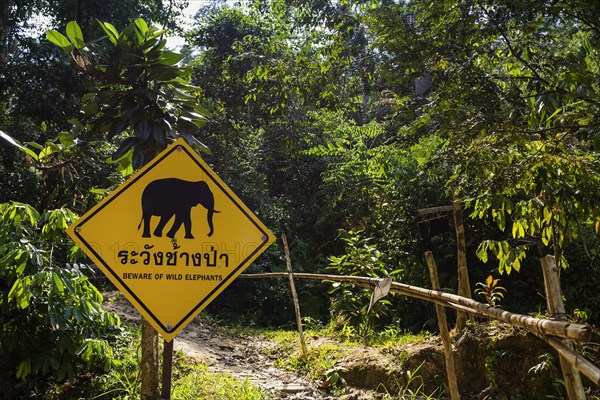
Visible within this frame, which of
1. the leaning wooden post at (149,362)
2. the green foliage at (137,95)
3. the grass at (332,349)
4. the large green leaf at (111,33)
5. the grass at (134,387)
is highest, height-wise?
the large green leaf at (111,33)

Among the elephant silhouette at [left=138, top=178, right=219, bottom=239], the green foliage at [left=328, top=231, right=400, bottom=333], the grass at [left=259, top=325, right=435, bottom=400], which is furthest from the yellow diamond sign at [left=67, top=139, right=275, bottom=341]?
the green foliage at [left=328, top=231, right=400, bottom=333]

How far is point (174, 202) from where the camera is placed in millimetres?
2963

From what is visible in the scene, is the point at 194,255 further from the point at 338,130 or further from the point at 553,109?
the point at 338,130

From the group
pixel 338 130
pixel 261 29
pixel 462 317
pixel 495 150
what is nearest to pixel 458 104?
pixel 495 150

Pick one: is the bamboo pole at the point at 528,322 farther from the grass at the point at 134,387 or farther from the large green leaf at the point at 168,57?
the grass at the point at 134,387

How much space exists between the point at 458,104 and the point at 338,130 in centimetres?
810

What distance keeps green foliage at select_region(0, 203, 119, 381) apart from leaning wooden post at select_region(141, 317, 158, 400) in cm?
63

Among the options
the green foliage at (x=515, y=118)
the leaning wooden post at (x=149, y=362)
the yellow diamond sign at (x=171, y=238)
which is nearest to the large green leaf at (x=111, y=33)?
the yellow diamond sign at (x=171, y=238)

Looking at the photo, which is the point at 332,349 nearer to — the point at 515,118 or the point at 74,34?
the point at 515,118

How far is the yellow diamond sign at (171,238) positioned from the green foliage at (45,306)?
1.64m

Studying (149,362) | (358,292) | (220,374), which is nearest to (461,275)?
(358,292)

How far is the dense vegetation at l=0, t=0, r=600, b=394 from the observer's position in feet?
12.6

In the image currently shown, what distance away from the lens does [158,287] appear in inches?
113

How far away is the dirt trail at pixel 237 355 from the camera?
540 cm
